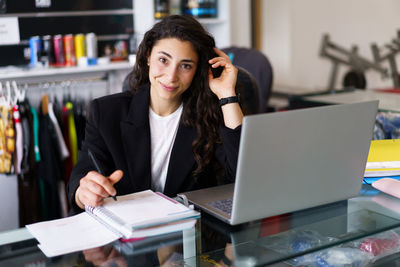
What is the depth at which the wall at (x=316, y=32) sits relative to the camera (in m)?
5.49

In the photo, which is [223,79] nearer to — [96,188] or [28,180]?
[96,188]

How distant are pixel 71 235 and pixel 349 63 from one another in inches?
207

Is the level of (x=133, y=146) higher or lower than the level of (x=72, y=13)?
lower

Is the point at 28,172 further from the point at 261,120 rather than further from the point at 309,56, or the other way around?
the point at 309,56

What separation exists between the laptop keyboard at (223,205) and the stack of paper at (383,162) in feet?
1.73

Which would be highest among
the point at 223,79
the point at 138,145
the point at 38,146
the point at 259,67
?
the point at 223,79

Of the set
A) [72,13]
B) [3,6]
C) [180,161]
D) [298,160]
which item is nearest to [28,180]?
[3,6]

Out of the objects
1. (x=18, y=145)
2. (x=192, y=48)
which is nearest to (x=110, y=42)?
(x=18, y=145)

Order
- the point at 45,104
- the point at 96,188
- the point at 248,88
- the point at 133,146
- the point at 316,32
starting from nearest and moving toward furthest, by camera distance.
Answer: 1. the point at 96,188
2. the point at 133,146
3. the point at 248,88
4. the point at 45,104
5. the point at 316,32

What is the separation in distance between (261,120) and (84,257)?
0.50 metres

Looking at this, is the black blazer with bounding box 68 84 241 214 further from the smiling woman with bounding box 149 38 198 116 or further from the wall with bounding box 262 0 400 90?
the wall with bounding box 262 0 400 90

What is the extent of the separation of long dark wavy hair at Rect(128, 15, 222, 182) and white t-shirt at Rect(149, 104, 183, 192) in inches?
2.1

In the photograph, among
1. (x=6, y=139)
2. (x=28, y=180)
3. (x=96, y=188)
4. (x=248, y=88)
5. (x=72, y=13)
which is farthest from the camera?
(x=72, y=13)

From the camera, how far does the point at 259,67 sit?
3512 millimetres
